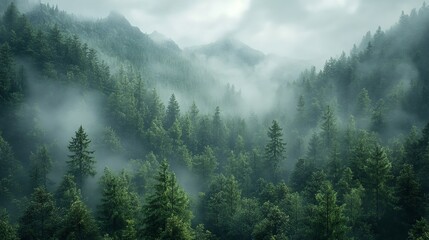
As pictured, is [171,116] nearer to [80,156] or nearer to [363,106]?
[80,156]

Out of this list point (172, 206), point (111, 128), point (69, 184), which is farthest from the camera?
point (111, 128)

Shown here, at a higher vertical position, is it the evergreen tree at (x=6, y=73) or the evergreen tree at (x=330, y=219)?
the evergreen tree at (x=6, y=73)

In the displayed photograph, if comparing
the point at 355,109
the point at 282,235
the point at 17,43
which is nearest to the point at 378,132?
the point at 355,109

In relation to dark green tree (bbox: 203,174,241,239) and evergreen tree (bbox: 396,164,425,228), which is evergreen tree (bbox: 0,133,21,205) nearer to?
dark green tree (bbox: 203,174,241,239)

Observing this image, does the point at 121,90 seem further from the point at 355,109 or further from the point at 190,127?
the point at 355,109

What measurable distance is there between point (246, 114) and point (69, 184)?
4043 inches

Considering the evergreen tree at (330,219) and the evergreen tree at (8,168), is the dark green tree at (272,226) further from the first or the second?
the evergreen tree at (8,168)

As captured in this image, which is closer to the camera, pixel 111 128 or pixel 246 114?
pixel 111 128

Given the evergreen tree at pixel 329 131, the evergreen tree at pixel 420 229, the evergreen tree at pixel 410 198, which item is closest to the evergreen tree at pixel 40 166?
the evergreen tree at pixel 329 131

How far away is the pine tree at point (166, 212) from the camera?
39.5 metres

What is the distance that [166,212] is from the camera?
1634 inches

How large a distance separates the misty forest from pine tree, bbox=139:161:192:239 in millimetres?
162

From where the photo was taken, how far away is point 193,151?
120 metres

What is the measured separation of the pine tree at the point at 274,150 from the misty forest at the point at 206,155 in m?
0.36
